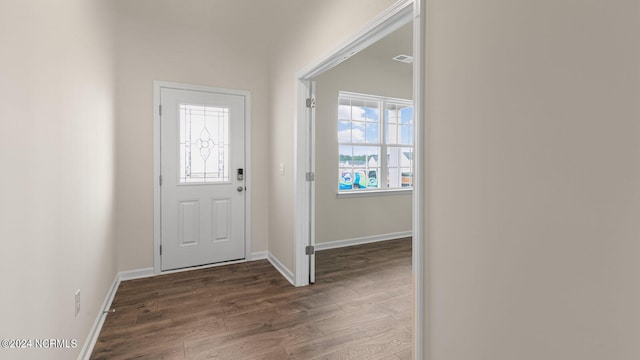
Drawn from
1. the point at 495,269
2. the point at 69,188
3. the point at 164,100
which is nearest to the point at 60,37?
the point at 69,188

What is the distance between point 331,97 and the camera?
436cm

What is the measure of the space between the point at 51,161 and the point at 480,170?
193cm

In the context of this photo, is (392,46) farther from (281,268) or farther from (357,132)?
(281,268)

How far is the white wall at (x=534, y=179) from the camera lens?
2.94ft

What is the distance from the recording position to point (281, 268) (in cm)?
349

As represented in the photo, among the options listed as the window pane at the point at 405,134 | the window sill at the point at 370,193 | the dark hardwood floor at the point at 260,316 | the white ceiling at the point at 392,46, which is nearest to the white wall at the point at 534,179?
the dark hardwood floor at the point at 260,316

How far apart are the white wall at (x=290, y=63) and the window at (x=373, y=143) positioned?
3.81 ft

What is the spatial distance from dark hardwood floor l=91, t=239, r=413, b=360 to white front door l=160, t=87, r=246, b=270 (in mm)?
286

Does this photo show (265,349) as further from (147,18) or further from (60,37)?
(147,18)

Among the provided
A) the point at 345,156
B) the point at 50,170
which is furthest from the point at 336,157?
the point at 50,170

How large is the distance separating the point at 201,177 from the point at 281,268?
4.61 ft

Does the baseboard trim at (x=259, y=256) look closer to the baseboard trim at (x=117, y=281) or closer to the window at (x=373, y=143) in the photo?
the baseboard trim at (x=117, y=281)

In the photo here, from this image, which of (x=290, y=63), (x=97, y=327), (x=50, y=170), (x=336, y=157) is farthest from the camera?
(x=336, y=157)

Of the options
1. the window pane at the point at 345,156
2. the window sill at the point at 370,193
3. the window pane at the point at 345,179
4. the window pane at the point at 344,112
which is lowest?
the window sill at the point at 370,193
